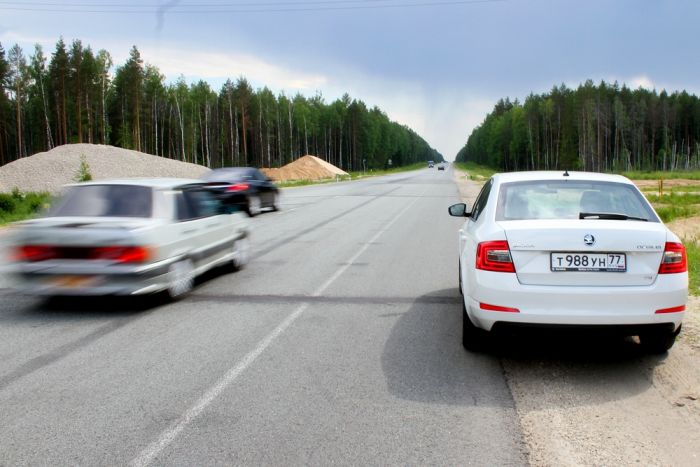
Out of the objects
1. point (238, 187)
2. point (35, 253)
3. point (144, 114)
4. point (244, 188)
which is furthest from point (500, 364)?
point (144, 114)

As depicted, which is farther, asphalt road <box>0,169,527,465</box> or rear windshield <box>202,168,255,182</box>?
rear windshield <box>202,168,255,182</box>

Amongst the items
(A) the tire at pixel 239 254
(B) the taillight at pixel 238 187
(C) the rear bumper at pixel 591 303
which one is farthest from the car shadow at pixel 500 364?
(B) the taillight at pixel 238 187

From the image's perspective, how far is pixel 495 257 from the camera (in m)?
4.75

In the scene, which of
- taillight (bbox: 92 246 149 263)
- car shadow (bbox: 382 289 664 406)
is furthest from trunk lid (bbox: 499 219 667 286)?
taillight (bbox: 92 246 149 263)

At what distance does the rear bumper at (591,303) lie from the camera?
4.48 m

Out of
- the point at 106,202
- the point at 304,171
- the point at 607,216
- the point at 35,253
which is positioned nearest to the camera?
the point at 607,216

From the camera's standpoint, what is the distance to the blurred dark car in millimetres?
18906

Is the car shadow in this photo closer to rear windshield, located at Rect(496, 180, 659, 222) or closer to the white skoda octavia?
the white skoda octavia

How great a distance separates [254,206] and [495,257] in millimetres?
16234

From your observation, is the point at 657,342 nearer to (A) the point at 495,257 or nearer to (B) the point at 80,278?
(A) the point at 495,257

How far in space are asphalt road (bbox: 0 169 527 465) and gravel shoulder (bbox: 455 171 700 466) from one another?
0.21 metres

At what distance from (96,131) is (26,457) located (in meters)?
76.6

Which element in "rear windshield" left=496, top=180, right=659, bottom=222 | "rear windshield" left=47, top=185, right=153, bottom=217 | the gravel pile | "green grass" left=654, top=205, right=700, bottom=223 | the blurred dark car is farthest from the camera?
the gravel pile

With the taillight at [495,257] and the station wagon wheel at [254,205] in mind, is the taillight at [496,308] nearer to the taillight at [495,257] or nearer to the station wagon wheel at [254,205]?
the taillight at [495,257]
